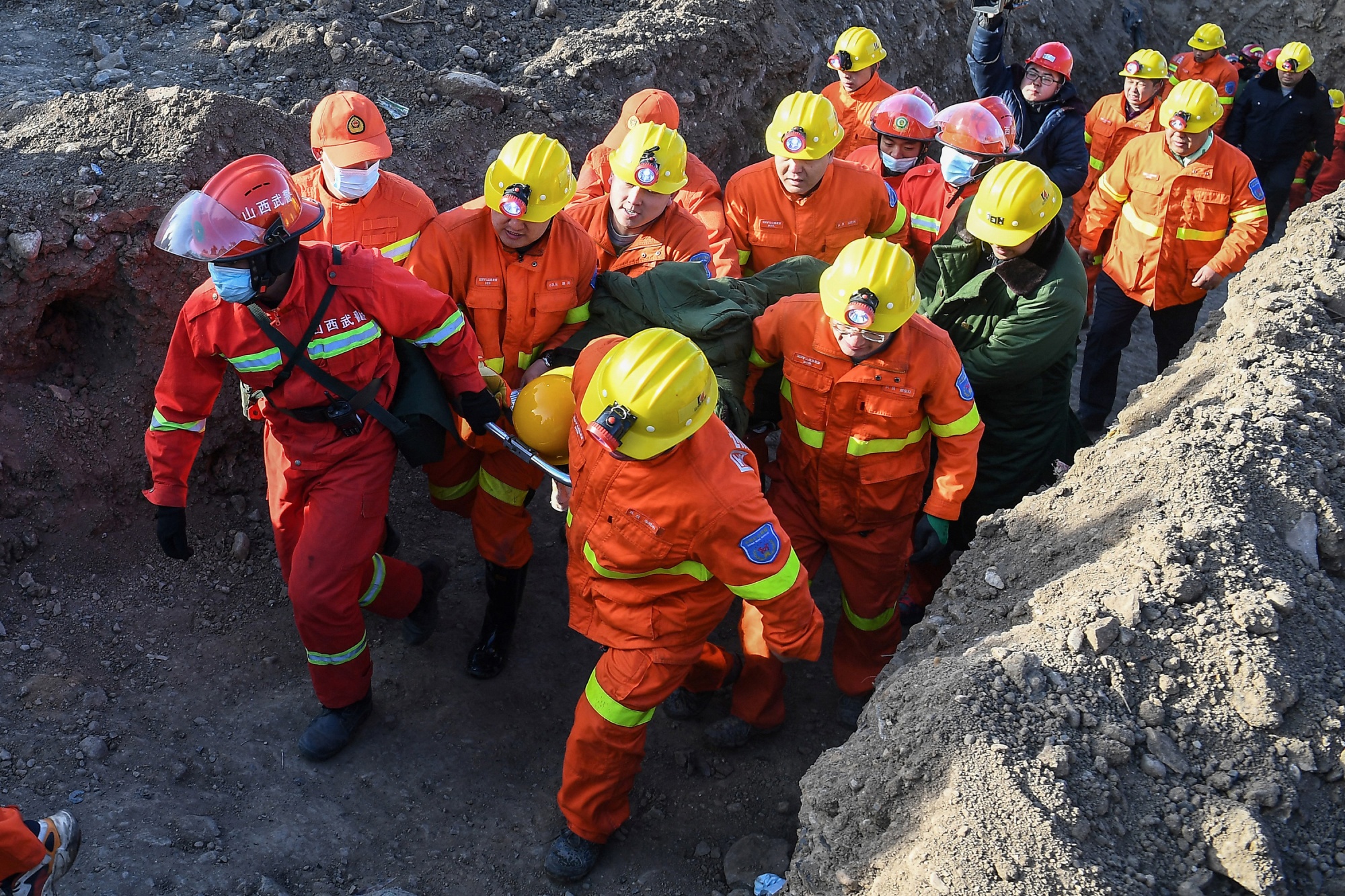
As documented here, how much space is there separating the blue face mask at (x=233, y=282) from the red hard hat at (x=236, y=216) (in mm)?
57

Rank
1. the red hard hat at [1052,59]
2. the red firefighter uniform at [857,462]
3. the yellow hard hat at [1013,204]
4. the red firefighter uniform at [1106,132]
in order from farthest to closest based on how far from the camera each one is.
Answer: the red firefighter uniform at [1106,132] → the red hard hat at [1052,59] → the yellow hard hat at [1013,204] → the red firefighter uniform at [857,462]

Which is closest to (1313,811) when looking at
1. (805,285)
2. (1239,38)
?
(805,285)

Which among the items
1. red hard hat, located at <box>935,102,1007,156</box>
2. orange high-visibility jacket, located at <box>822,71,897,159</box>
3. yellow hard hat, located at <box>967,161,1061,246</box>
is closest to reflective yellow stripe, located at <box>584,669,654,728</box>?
yellow hard hat, located at <box>967,161,1061,246</box>

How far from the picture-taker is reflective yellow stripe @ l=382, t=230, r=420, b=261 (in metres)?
4.98

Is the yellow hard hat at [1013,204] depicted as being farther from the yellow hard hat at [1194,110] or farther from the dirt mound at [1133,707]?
the yellow hard hat at [1194,110]

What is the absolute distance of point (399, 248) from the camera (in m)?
5.02

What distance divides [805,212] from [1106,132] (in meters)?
4.65

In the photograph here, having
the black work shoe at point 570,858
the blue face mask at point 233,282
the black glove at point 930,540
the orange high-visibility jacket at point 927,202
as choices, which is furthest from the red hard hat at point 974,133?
the black work shoe at point 570,858

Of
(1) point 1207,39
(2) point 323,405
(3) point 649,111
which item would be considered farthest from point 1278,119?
(2) point 323,405

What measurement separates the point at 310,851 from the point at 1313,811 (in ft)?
11.1

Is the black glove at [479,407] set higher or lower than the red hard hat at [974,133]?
lower

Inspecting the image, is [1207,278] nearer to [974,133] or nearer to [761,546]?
[974,133]

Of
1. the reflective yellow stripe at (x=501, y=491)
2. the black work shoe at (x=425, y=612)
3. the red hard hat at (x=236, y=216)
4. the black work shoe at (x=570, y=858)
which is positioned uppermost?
the red hard hat at (x=236, y=216)

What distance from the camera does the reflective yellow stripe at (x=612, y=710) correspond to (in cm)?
367
